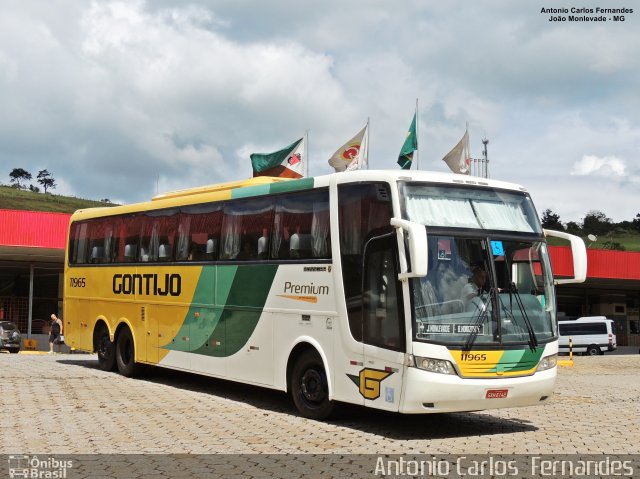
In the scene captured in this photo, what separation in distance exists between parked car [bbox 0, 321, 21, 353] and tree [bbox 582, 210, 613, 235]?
14219 cm

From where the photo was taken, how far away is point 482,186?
11.0 meters

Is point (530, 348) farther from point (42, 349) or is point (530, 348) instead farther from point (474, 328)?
point (42, 349)

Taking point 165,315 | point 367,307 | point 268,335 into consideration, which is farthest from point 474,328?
point 165,315

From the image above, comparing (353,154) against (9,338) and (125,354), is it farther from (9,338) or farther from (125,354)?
(9,338)

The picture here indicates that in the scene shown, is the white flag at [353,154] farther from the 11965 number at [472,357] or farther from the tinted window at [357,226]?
the 11965 number at [472,357]

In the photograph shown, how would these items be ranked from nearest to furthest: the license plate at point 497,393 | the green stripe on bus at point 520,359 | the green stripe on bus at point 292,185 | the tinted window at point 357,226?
the license plate at point 497,393 → the green stripe on bus at point 520,359 → the tinted window at point 357,226 → the green stripe on bus at point 292,185

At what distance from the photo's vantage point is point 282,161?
26.5 meters

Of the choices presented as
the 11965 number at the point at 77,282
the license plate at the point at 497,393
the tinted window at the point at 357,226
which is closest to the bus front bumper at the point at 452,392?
the license plate at the point at 497,393

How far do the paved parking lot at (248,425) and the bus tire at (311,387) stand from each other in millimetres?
190

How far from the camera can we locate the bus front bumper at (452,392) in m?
9.73

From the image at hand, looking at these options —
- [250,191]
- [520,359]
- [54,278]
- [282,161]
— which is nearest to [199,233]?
[250,191]

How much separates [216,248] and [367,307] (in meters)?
4.19

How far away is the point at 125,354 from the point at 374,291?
827cm

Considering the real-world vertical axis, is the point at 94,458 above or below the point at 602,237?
below
